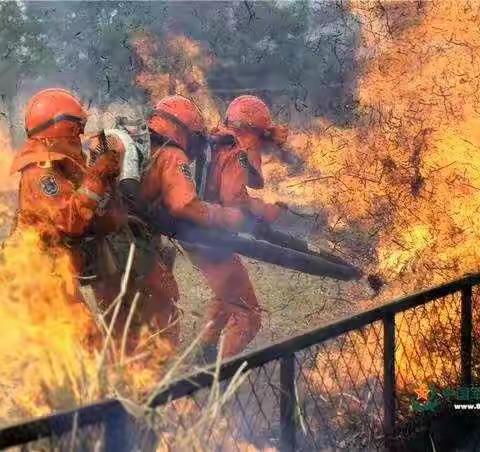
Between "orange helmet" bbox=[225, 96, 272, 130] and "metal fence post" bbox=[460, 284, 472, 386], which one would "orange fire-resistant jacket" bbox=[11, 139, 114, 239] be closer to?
"orange helmet" bbox=[225, 96, 272, 130]

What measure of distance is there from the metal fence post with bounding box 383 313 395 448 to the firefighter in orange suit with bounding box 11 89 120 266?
185cm

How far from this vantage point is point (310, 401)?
5.01 meters

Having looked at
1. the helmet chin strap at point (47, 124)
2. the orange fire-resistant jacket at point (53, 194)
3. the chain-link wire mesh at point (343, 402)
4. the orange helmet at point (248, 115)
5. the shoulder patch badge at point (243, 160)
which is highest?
the orange helmet at point (248, 115)

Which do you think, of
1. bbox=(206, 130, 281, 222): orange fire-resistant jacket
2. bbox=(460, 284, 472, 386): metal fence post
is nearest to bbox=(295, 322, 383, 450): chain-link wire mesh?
bbox=(460, 284, 472, 386): metal fence post

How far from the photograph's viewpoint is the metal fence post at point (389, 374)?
3350 mm

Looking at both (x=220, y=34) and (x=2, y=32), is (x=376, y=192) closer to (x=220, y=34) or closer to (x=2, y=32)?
(x=220, y=34)

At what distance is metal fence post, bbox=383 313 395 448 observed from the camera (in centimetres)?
335

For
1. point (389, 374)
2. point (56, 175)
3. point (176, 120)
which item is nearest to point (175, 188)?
point (176, 120)

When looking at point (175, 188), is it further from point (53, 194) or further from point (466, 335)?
point (466, 335)

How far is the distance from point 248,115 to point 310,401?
224 cm

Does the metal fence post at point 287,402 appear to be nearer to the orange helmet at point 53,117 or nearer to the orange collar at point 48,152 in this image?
the orange collar at point 48,152

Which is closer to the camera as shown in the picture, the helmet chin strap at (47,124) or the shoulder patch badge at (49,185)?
the shoulder patch badge at (49,185)

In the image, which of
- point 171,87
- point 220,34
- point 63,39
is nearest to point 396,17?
point 171,87

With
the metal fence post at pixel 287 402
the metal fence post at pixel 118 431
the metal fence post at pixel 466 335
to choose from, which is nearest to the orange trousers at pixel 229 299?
the metal fence post at pixel 466 335
